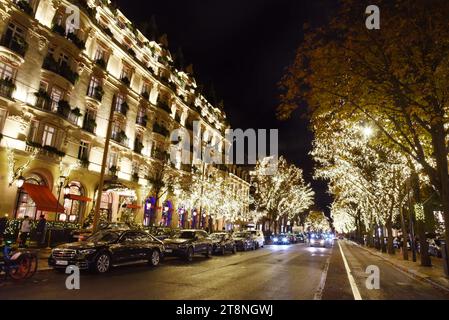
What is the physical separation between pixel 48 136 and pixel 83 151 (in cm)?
374

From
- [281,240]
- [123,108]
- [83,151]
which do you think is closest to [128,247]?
[83,151]

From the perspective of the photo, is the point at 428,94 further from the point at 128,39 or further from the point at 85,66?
the point at 128,39

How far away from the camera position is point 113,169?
30.8 m

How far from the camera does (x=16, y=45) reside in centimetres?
2247

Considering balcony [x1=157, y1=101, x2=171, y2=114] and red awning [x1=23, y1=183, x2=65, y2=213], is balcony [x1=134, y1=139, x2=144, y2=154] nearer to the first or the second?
balcony [x1=157, y1=101, x2=171, y2=114]

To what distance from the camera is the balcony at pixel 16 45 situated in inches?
862

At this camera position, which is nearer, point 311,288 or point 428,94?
point 311,288

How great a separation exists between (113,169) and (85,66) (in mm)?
9256

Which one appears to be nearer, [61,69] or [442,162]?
[442,162]

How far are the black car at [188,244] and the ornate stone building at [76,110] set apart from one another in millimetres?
7965

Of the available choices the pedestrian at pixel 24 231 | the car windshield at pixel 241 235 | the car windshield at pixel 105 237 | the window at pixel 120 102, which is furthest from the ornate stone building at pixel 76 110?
the car windshield at pixel 241 235

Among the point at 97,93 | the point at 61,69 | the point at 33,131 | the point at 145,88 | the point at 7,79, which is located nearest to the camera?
the point at 7,79

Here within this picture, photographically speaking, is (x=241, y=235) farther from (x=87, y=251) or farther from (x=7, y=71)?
(x=7, y=71)
